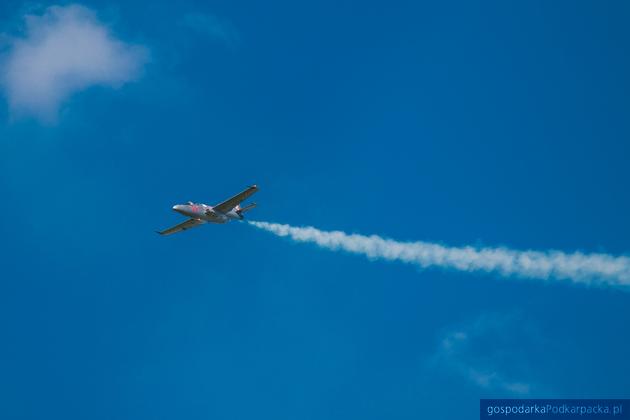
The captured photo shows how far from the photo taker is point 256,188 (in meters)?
81.8

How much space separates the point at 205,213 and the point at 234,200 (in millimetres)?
4000

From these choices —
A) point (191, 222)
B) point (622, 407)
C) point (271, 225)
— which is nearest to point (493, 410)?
point (622, 407)

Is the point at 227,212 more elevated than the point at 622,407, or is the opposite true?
the point at 227,212

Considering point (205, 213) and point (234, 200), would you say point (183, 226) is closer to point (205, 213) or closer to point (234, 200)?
point (205, 213)

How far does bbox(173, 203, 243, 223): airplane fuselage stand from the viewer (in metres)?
83.5

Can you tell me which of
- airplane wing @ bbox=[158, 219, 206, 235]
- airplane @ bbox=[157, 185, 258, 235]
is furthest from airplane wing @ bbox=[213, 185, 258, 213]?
airplane wing @ bbox=[158, 219, 206, 235]

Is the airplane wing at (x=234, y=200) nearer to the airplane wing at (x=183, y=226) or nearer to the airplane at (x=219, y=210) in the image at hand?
the airplane at (x=219, y=210)

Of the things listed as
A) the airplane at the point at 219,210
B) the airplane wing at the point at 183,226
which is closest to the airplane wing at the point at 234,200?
the airplane at the point at 219,210

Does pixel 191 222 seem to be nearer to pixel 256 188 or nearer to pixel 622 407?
pixel 256 188

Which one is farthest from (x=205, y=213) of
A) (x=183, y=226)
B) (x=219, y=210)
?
(x=183, y=226)

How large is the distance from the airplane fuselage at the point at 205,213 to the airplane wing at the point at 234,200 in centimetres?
75

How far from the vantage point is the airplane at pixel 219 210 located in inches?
3263

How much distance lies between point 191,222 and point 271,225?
10088 millimetres

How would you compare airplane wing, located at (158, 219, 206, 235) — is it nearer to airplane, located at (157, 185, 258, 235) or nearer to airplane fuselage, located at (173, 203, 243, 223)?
airplane, located at (157, 185, 258, 235)
